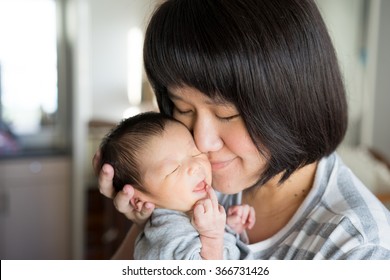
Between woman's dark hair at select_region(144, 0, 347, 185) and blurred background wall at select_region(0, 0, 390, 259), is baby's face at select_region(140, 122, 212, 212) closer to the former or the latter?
woman's dark hair at select_region(144, 0, 347, 185)

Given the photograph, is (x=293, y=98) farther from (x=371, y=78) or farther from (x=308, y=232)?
(x=371, y=78)

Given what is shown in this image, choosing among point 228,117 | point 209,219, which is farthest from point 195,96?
point 209,219

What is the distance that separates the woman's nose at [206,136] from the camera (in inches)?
25.8

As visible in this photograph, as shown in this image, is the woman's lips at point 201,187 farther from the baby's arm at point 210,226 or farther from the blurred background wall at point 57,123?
the blurred background wall at point 57,123

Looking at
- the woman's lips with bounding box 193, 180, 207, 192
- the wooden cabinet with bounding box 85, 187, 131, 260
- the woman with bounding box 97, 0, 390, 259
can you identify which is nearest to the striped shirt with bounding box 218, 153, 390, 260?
the woman with bounding box 97, 0, 390, 259

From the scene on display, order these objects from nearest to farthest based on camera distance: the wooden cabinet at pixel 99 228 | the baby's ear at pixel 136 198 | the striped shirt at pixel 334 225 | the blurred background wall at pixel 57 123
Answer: the striped shirt at pixel 334 225 < the baby's ear at pixel 136 198 < the blurred background wall at pixel 57 123 < the wooden cabinet at pixel 99 228

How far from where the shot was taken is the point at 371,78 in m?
2.19

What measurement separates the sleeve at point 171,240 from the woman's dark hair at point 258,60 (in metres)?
0.14

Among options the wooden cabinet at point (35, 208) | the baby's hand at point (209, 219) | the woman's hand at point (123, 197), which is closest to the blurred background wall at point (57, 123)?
the wooden cabinet at point (35, 208)

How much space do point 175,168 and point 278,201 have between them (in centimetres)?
18

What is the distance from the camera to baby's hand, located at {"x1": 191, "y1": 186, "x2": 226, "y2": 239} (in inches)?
25.1

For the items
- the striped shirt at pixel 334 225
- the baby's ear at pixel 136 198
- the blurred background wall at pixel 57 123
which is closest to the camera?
the striped shirt at pixel 334 225

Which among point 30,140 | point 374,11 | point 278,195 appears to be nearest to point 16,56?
point 30,140

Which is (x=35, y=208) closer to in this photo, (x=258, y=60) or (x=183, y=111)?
(x=183, y=111)
